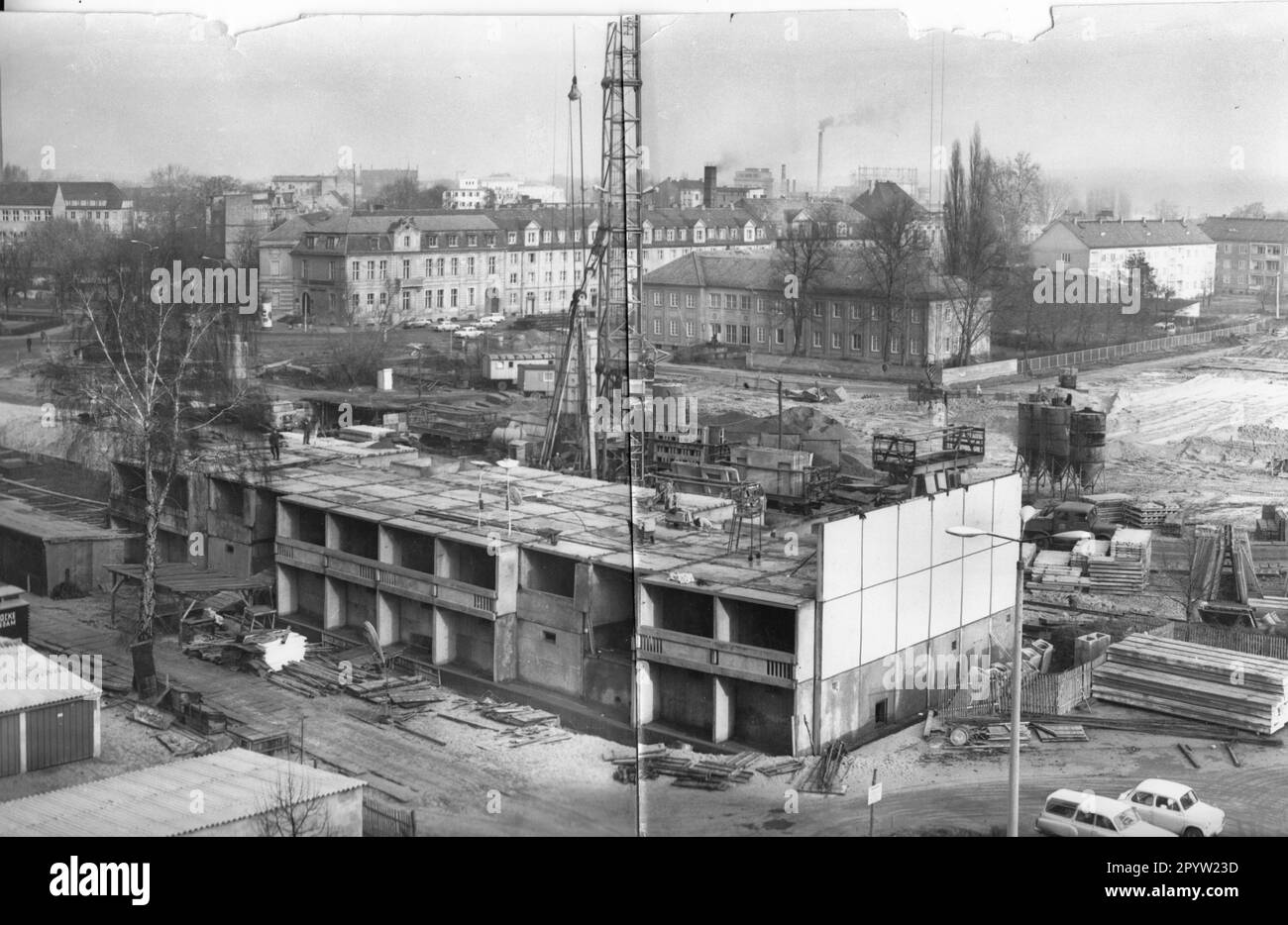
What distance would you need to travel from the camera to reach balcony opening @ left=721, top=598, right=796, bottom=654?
1163cm

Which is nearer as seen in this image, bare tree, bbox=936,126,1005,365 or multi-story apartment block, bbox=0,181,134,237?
multi-story apartment block, bbox=0,181,134,237

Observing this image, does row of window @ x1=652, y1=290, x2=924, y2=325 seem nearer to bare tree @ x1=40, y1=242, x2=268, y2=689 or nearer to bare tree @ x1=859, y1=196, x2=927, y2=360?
bare tree @ x1=859, y1=196, x2=927, y2=360

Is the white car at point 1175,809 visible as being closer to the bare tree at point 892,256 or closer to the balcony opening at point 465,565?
the bare tree at point 892,256

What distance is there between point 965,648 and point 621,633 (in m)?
2.50

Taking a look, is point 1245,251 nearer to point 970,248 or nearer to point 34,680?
point 970,248

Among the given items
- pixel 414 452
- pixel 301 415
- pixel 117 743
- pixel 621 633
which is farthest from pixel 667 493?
pixel 117 743

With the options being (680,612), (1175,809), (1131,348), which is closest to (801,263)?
(1131,348)

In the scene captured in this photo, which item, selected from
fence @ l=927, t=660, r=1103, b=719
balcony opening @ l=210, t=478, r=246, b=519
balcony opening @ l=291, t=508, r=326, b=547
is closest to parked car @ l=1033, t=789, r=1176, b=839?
fence @ l=927, t=660, r=1103, b=719

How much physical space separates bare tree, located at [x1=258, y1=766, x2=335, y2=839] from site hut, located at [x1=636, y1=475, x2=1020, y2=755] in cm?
228

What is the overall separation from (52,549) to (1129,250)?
26.8ft

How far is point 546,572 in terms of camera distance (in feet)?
40.7

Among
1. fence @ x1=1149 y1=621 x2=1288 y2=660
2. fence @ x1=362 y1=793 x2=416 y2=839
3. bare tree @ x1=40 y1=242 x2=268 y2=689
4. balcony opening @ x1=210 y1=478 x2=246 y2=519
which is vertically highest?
bare tree @ x1=40 y1=242 x2=268 y2=689

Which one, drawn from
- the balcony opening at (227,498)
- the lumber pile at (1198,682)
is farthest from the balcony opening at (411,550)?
the lumber pile at (1198,682)

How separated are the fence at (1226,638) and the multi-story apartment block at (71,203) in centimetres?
809
